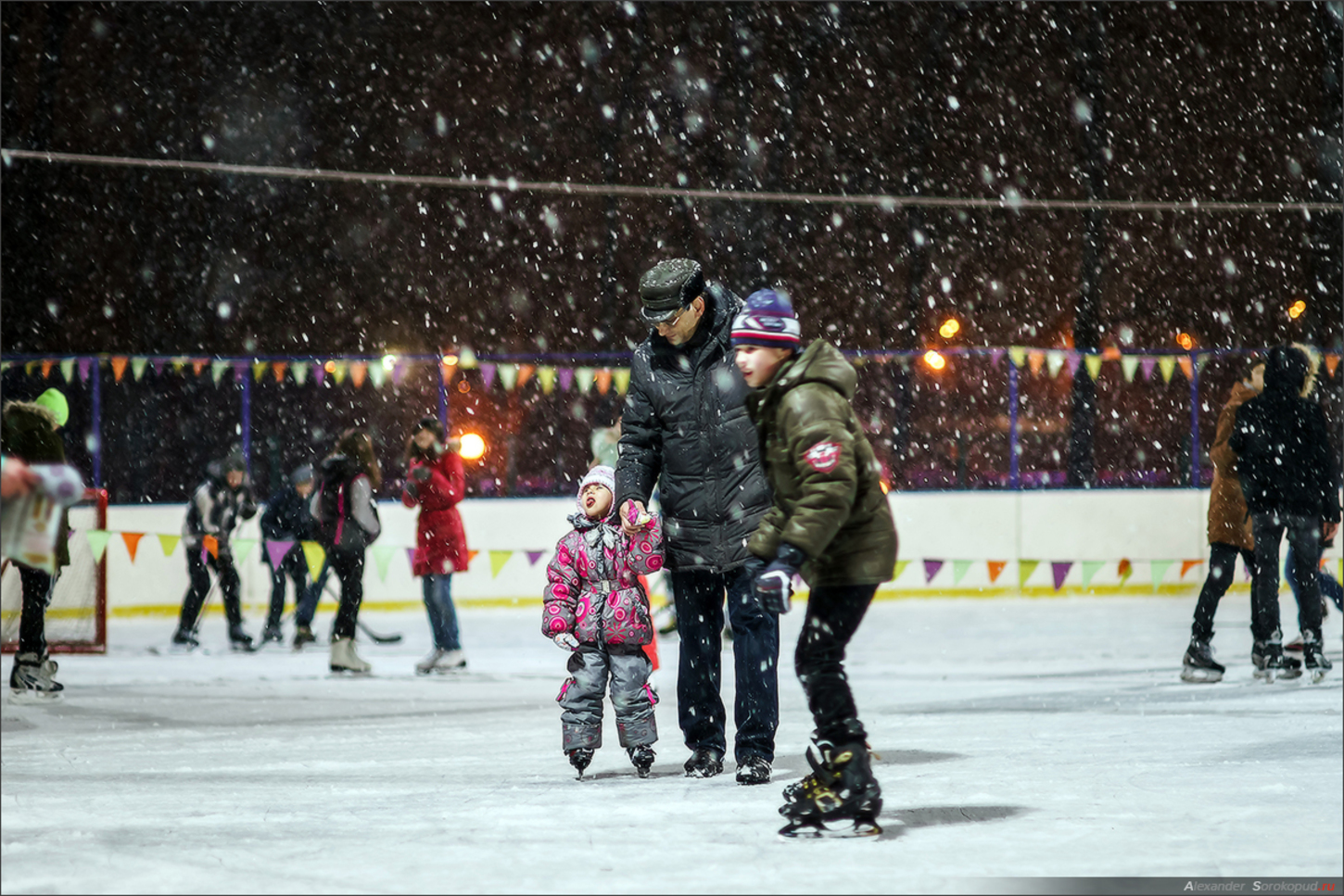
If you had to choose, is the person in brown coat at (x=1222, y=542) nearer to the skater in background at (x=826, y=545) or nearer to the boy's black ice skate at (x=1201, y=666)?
the boy's black ice skate at (x=1201, y=666)

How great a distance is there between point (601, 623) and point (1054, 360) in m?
12.8

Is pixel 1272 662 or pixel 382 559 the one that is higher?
pixel 382 559

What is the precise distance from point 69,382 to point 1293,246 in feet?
48.6

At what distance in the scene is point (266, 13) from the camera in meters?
20.7

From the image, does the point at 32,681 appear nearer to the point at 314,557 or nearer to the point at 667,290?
the point at 314,557

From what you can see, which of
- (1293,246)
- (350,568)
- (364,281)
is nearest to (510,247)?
(364,281)

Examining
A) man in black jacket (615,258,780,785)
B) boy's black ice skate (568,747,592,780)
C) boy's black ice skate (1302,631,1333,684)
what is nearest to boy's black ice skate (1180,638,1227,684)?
boy's black ice skate (1302,631,1333,684)

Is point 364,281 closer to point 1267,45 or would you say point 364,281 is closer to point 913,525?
point 913,525

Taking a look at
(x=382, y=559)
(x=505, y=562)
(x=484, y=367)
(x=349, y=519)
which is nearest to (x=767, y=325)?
(x=349, y=519)

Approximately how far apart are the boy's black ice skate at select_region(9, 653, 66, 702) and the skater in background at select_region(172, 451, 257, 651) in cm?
328

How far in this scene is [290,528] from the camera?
39.5ft

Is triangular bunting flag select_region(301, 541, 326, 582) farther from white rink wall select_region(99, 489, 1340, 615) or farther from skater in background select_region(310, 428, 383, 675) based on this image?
white rink wall select_region(99, 489, 1340, 615)

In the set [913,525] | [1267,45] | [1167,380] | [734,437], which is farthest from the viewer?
[1267,45]

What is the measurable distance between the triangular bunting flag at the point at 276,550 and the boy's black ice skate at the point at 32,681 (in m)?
3.82
